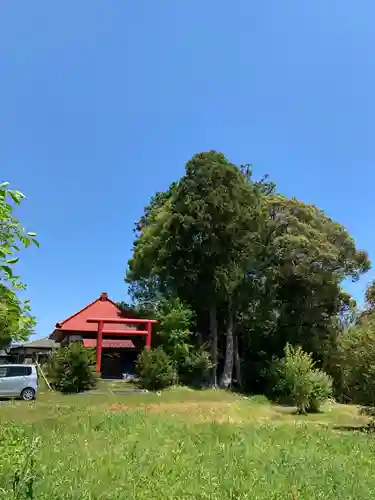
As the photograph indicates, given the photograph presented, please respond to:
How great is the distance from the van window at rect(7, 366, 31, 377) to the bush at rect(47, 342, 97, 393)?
108 inches

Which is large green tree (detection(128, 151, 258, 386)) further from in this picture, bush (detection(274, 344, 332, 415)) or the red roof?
bush (detection(274, 344, 332, 415))

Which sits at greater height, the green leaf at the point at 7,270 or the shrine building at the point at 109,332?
the shrine building at the point at 109,332

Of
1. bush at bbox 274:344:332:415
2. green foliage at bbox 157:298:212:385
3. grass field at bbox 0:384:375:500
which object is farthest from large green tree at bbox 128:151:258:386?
grass field at bbox 0:384:375:500

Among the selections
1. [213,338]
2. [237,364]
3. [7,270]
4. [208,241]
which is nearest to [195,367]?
[213,338]

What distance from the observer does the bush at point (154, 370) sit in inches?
1030

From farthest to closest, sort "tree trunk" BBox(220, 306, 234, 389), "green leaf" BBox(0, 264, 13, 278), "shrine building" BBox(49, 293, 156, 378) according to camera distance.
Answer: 1. "tree trunk" BBox(220, 306, 234, 389)
2. "shrine building" BBox(49, 293, 156, 378)
3. "green leaf" BBox(0, 264, 13, 278)

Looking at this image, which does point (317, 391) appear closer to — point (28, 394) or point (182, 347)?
point (182, 347)

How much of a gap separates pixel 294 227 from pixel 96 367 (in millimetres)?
15281

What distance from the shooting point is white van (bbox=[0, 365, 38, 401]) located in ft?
71.3

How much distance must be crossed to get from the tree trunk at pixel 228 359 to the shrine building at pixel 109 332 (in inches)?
204

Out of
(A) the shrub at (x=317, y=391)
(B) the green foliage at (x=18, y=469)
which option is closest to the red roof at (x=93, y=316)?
(A) the shrub at (x=317, y=391)

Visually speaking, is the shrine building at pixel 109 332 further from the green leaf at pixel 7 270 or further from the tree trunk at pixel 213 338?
the green leaf at pixel 7 270

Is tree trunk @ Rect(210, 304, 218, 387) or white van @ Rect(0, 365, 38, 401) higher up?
tree trunk @ Rect(210, 304, 218, 387)

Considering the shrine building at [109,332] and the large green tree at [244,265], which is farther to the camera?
the large green tree at [244,265]
